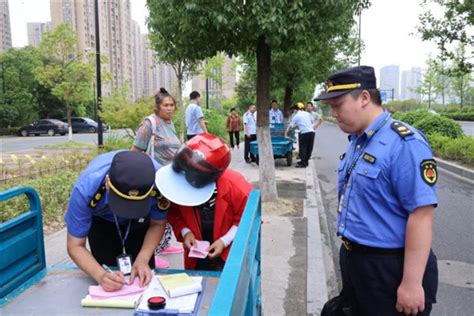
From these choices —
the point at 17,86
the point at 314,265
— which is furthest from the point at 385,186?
the point at 17,86

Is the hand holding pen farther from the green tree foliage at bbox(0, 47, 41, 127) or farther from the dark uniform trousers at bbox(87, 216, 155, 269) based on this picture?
the green tree foliage at bbox(0, 47, 41, 127)

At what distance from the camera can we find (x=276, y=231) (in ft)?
16.9

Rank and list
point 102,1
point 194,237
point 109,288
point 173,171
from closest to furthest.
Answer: point 109,288
point 173,171
point 194,237
point 102,1

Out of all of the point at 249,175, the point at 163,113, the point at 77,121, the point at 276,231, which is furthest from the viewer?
the point at 77,121

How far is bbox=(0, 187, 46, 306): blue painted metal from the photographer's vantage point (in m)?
1.89

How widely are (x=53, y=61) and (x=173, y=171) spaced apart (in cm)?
2479

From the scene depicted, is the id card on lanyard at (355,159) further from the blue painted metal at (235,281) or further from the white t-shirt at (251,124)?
the white t-shirt at (251,124)

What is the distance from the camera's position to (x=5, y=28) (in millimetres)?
29422

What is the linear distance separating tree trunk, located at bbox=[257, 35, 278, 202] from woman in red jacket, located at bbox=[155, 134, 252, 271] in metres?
4.01

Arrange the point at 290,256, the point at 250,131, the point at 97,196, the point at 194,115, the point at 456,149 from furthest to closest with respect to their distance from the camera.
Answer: the point at 250,131 → the point at 456,149 → the point at 194,115 → the point at 290,256 → the point at 97,196

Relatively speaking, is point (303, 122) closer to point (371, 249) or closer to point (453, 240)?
point (453, 240)

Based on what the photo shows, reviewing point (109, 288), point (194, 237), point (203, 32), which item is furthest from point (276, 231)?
point (109, 288)

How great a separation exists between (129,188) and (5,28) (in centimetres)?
3287

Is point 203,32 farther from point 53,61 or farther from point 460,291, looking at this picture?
point 53,61
